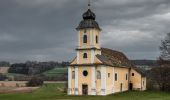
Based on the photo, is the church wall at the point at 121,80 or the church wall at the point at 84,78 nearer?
the church wall at the point at 84,78

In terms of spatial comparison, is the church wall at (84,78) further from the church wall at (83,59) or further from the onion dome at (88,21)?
the onion dome at (88,21)

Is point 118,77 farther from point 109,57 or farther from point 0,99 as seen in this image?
point 0,99

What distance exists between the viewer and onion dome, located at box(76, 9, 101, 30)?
5244 centimetres

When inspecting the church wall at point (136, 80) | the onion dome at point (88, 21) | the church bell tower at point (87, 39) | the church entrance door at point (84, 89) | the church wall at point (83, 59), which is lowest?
the church entrance door at point (84, 89)

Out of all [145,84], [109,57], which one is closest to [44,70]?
[145,84]

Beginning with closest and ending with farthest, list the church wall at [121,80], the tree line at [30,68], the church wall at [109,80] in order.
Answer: the church wall at [109,80], the church wall at [121,80], the tree line at [30,68]

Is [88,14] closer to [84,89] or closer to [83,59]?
[83,59]

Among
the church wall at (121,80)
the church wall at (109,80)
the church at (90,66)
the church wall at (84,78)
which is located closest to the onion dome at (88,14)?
the church at (90,66)

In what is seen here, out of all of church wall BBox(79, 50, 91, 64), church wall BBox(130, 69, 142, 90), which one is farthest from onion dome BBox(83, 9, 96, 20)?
church wall BBox(130, 69, 142, 90)

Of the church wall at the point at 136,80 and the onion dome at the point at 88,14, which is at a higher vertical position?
the onion dome at the point at 88,14

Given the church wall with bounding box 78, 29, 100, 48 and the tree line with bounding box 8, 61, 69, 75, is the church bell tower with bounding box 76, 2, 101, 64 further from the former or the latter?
the tree line with bounding box 8, 61, 69, 75

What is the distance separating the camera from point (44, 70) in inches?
6324

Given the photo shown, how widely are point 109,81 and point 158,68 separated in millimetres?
14335

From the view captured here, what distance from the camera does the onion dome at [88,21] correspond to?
52438 millimetres
